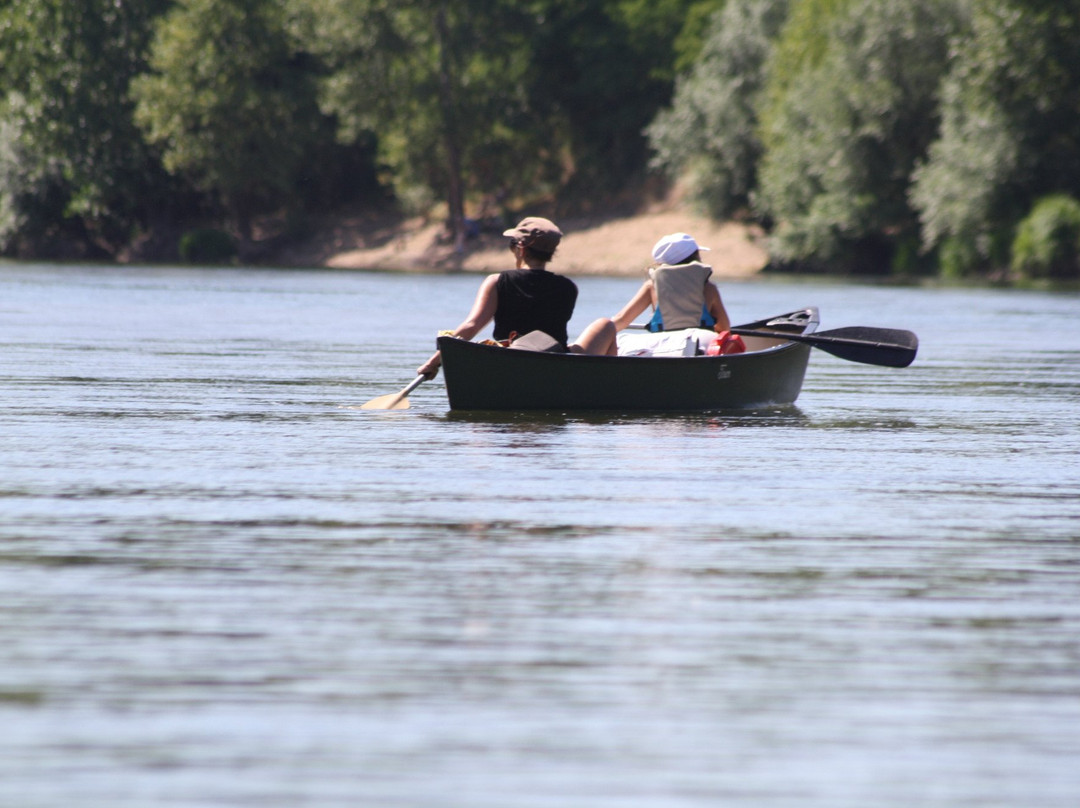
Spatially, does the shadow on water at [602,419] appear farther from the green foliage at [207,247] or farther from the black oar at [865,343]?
the green foliage at [207,247]

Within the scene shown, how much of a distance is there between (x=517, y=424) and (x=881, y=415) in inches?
112

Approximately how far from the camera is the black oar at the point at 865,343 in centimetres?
1354

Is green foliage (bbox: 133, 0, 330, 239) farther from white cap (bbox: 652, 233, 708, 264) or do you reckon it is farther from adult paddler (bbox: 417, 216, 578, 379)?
adult paddler (bbox: 417, 216, 578, 379)

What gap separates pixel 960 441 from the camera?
11.1 m

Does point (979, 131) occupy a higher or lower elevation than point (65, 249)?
higher

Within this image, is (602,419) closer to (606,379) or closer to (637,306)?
(606,379)

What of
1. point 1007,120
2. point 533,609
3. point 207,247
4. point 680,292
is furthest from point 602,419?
point 207,247

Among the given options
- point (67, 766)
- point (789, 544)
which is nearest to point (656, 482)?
point (789, 544)

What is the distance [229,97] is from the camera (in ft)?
211

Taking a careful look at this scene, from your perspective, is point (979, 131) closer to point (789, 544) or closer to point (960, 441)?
point (960, 441)

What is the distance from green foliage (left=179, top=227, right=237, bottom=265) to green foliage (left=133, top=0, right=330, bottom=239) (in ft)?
5.65

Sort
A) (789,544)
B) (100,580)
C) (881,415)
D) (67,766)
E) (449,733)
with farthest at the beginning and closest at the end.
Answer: (881,415), (789,544), (100,580), (449,733), (67,766)

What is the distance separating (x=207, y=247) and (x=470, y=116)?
10579 millimetres

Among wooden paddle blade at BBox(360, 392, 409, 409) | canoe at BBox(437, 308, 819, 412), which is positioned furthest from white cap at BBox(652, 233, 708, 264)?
wooden paddle blade at BBox(360, 392, 409, 409)
